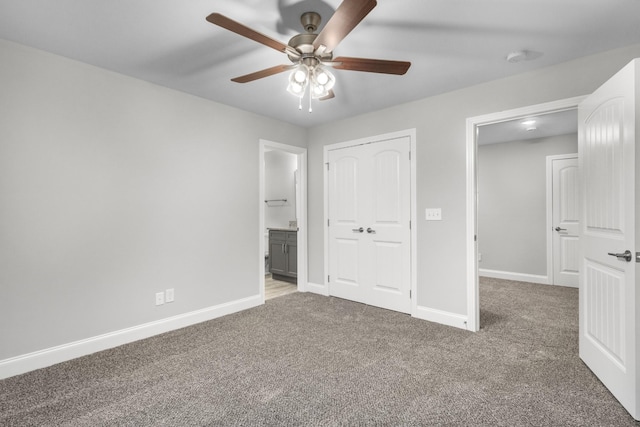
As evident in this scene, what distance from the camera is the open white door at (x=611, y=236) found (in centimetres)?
176

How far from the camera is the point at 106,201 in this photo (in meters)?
2.68

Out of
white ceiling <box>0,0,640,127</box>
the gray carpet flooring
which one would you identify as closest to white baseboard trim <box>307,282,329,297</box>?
the gray carpet flooring

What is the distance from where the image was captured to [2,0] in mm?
1801

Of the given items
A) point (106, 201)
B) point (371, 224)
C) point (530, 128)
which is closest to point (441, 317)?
point (371, 224)

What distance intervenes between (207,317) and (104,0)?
9.23 feet

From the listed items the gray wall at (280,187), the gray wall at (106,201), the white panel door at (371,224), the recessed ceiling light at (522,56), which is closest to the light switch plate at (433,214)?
the white panel door at (371,224)

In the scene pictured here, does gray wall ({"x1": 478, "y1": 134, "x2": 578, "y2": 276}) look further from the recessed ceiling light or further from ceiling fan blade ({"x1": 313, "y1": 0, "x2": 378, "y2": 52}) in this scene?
ceiling fan blade ({"x1": 313, "y1": 0, "x2": 378, "y2": 52})

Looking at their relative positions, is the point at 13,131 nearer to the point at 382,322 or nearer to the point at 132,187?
the point at 132,187

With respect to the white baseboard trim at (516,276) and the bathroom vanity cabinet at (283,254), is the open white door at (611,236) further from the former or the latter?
the bathroom vanity cabinet at (283,254)

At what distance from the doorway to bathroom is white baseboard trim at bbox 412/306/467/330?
1.74 metres

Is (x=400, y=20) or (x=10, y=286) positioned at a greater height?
(x=400, y=20)

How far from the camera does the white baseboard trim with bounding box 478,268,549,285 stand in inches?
201

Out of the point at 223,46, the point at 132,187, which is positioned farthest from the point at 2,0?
the point at 132,187

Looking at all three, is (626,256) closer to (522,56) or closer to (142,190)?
(522,56)
